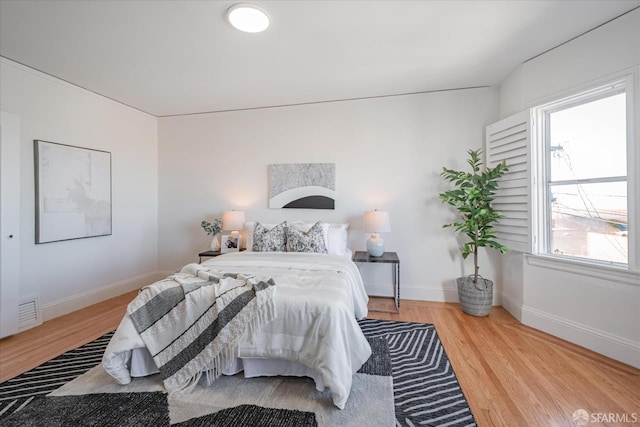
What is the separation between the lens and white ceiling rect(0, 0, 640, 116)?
2.01 metres

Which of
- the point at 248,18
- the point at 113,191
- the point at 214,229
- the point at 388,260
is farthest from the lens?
the point at 214,229

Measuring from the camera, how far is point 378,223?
3.29 meters

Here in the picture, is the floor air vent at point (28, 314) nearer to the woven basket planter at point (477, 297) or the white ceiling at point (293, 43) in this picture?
the white ceiling at point (293, 43)

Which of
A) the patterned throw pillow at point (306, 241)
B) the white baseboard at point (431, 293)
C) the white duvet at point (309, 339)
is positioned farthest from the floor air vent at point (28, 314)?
the white baseboard at point (431, 293)

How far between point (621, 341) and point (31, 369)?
450 cm

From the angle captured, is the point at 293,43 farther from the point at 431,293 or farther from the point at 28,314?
the point at 28,314

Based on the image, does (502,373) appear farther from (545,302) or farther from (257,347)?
(257,347)

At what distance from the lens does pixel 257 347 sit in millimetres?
1824

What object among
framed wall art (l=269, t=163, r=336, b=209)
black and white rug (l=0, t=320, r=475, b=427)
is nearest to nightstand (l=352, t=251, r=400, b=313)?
framed wall art (l=269, t=163, r=336, b=209)

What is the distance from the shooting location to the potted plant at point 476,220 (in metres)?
→ 2.99

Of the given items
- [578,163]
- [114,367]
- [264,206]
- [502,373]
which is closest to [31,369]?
[114,367]

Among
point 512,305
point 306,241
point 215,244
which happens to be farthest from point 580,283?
point 215,244

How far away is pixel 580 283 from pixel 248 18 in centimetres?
351

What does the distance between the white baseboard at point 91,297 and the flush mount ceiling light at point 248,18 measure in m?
3.50
